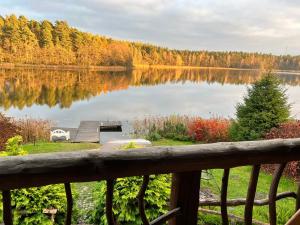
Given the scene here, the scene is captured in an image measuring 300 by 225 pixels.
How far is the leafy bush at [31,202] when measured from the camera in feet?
13.1

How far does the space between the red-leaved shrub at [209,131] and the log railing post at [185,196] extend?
13.0 metres

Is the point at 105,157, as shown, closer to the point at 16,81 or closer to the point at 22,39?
the point at 16,81

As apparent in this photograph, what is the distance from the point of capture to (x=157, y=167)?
1.27 m

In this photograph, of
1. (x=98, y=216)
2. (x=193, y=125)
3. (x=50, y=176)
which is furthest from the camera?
(x=193, y=125)

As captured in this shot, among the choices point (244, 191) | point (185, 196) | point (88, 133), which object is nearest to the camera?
point (185, 196)

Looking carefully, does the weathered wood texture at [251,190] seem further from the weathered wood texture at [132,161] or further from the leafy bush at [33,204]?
the leafy bush at [33,204]

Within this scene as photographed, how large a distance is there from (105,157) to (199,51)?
91.2 m

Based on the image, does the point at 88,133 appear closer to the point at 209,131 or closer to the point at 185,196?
the point at 209,131

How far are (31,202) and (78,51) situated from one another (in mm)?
65712

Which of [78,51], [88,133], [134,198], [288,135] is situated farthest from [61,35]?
[134,198]

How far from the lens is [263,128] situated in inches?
474

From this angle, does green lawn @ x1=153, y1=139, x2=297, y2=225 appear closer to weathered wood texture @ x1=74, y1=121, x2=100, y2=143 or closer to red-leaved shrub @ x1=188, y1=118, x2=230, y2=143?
red-leaved shrub @ x1=188, y1=118, x2=230, y2=143

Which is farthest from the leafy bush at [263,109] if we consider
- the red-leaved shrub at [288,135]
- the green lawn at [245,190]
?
the green lawn at [245,190]

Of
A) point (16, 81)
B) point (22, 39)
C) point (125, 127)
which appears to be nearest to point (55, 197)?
point (125, 127)
